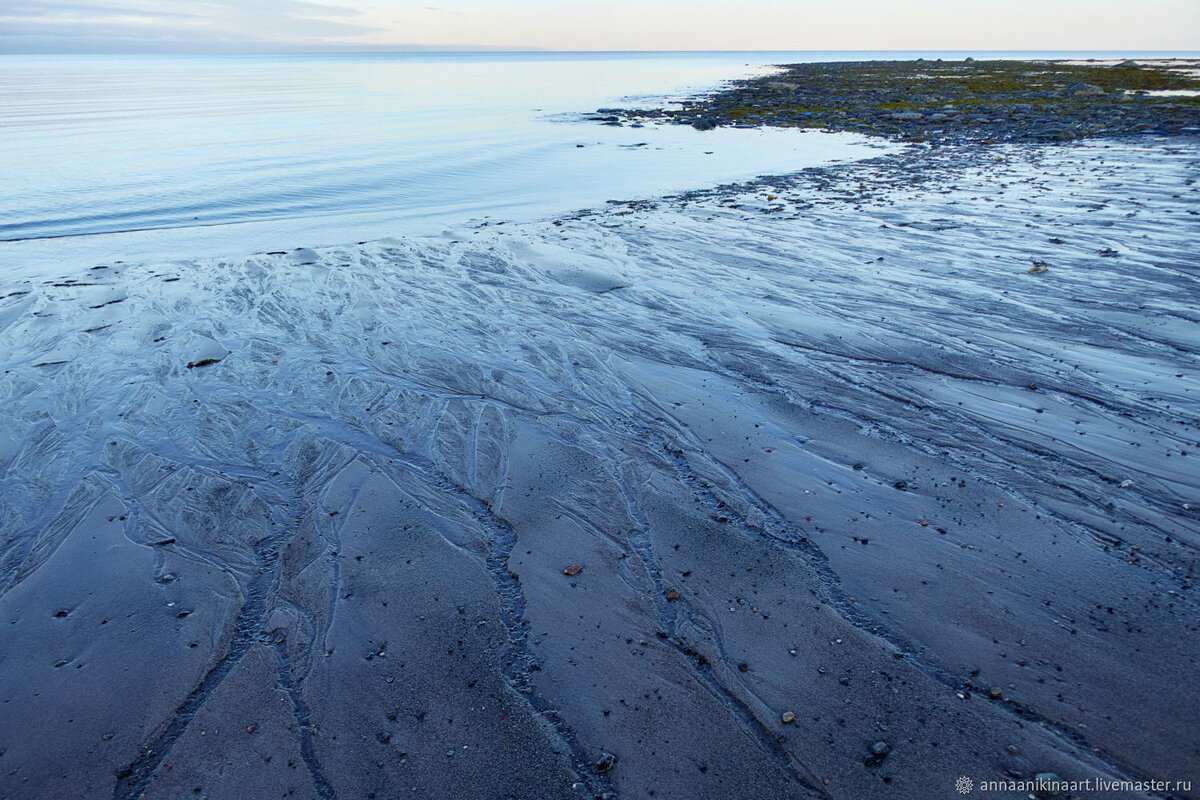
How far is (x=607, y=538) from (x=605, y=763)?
79.9 inches

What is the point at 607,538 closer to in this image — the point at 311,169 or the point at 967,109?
the point at 311,169

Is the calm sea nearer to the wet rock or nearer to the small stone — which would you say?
the small stone

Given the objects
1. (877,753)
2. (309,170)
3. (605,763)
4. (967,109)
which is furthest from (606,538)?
(967,109)

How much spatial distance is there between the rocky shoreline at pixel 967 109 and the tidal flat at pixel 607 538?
78.3 feet

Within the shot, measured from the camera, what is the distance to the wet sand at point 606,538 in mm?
3611

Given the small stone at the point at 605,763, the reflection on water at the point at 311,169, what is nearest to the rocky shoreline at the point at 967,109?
the reflection on water at the point at 311,169

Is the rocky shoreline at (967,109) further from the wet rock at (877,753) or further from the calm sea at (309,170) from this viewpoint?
the wet rock at (877,753)

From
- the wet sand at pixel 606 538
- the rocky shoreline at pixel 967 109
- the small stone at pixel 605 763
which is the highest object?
the small stone at pixel 605 763

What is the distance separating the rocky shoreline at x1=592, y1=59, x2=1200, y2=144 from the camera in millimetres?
28781

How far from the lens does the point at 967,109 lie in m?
36.6

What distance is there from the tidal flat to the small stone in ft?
0.06

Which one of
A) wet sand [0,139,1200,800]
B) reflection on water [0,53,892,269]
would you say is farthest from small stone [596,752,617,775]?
reflection on water [0,53,892,269]

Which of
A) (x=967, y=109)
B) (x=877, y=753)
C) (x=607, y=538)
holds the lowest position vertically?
(x=967, y=109)

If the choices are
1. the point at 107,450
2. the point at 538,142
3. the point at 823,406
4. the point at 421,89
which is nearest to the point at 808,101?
the point at 538,142
